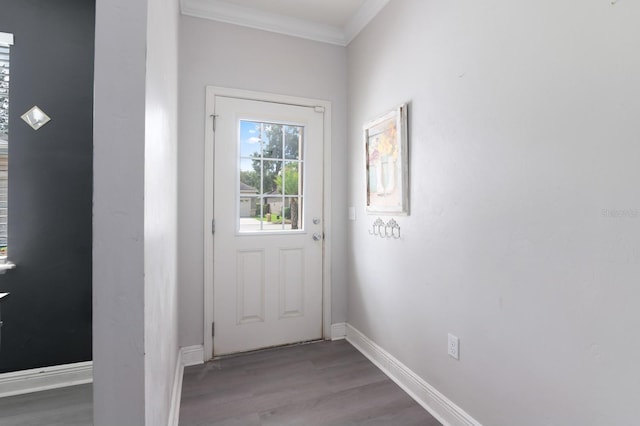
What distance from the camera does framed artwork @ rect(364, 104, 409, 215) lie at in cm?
199

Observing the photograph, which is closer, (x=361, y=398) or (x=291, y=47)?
(x=361, y=398)

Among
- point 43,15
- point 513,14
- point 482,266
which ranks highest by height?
point 43,15

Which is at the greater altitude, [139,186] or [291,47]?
[291,47]

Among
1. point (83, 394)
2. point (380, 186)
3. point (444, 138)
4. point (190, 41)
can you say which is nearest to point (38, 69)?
point (190, 41)

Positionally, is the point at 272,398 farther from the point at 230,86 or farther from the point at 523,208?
A: the point at 230,86

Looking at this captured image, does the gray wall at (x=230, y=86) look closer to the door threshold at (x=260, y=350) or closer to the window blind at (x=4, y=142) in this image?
the door threshold at (x=260, y=350)

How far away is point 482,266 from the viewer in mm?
1481

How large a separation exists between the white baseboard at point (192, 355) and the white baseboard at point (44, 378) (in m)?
0.57

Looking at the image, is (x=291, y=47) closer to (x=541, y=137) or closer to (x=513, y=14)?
(x=513, y=14)

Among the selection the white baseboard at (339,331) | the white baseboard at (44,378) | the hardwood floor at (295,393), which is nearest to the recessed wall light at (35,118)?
the white baseboard at (44,378)

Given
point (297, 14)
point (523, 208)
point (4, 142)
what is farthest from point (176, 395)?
point (297, 14)

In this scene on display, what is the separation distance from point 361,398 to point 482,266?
1.10m

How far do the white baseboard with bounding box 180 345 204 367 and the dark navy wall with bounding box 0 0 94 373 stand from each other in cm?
61

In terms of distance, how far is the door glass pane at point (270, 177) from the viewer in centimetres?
253
